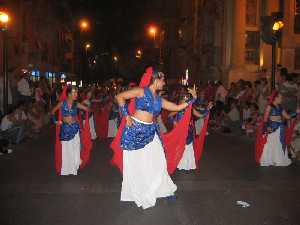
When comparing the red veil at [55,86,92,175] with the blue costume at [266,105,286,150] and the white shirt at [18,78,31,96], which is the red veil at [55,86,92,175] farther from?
the white shirt at [18,78,31,96]

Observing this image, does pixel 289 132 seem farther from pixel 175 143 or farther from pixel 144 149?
pixel 144 149

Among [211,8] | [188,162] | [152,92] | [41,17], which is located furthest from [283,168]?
[41,17]

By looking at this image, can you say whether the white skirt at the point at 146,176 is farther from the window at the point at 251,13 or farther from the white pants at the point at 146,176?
the window at the point at 251,13

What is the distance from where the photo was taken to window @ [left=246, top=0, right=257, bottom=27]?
1094 inches

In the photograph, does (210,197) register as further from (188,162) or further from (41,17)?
(41,17)

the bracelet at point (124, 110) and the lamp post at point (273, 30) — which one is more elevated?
the lamp post at point (273, 30)

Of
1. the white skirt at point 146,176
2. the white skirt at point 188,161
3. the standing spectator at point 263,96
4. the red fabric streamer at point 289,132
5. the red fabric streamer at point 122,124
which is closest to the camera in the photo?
the white skirt at point 146,176

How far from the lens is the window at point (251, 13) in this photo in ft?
91.1

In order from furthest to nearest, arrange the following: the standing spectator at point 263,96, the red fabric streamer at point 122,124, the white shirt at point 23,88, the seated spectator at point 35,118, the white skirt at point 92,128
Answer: the white shirt at point 23,88
the seated spectator at point 35,118
the white skirt at point 92,128
the standing spectator at point 263,96
the red fabric streamer at point 122,124

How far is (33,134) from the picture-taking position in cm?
1719

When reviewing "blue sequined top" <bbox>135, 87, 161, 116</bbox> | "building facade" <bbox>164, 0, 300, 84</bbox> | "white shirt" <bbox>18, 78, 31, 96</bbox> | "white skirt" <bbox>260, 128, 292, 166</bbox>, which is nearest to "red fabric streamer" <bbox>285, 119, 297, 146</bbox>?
"white skirt" <bbox>260, 128, 292, 166</bbox>

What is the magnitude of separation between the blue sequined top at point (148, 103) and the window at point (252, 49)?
21.5 metres

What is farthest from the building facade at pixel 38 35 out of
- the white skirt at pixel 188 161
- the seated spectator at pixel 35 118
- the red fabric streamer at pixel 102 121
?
the white skirt at pixel 188 161

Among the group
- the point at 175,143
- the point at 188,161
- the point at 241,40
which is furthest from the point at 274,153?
the point at 241,40
